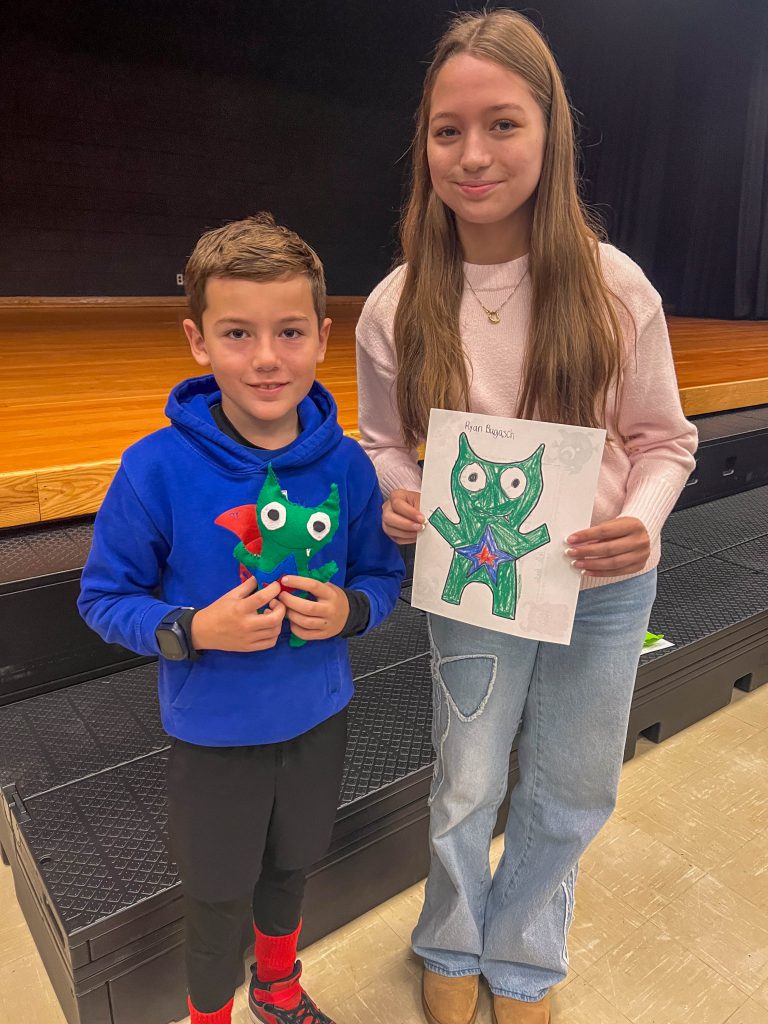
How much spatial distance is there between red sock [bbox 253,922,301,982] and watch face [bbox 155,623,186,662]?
0.46 meters

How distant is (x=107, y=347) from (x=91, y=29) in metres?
2.93

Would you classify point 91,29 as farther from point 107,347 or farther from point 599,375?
point 599,375

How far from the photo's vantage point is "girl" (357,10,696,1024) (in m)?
0.69

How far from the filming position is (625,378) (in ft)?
2.51

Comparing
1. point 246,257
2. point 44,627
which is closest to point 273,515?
point 246,257

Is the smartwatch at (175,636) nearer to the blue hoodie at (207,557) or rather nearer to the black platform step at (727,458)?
the blue hoodie at (207,557)

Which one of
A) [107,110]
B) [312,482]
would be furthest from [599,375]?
[107,110]

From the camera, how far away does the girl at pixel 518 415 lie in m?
0.69

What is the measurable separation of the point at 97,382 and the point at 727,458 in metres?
2.21

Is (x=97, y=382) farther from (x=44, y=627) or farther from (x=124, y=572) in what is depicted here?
(x=124, y=572)

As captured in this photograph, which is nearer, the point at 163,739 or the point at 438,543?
the point at 438,543

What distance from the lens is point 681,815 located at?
4.56 feet

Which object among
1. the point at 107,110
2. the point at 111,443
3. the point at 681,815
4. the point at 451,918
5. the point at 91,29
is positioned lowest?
the point at 681,815

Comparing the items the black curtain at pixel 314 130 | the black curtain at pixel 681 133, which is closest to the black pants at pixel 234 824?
the black curtain at pixel 314 130
